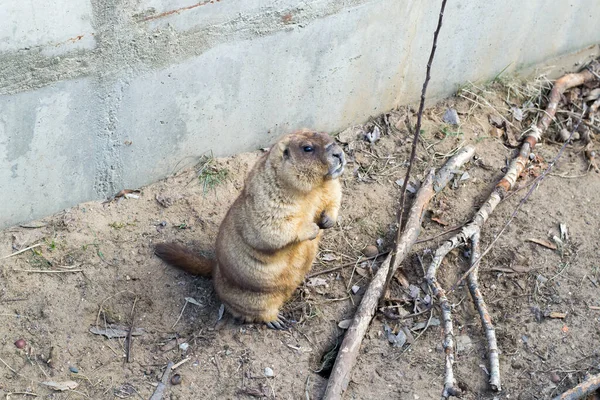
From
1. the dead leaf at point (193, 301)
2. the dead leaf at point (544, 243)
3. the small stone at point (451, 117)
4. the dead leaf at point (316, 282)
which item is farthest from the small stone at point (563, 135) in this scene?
the dead leaf at point (193, 301)

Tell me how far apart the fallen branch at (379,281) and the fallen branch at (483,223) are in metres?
0.25

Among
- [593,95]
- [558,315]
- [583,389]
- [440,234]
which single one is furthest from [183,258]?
[593,95]

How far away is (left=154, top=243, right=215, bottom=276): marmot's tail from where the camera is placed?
5027mm

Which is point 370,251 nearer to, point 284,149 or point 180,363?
point 284,149

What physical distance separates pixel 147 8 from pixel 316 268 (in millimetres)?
2073

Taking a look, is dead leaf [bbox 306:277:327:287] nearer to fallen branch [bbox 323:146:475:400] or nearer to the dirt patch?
the dirt patch

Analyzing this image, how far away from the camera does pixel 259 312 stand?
4.87 metres

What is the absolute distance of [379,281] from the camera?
5039 millimetres

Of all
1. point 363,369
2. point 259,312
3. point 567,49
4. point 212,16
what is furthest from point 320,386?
point 567,49

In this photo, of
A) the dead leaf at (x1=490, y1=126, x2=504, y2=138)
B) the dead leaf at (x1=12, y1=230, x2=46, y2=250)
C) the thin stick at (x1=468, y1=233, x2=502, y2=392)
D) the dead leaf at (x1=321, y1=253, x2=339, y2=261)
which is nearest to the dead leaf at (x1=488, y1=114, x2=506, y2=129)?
the dead leaf at (x1=490, y1=126, x2=504, y2=138)

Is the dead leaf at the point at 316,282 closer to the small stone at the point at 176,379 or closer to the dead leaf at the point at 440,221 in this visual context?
the dead leaf at the point at 440,221

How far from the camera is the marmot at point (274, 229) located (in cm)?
438

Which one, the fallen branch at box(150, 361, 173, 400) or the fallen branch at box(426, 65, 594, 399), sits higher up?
the fallen branch at box(426, 65, 594, 399)

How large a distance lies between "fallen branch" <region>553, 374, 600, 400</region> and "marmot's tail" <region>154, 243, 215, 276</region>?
7.63 ft
